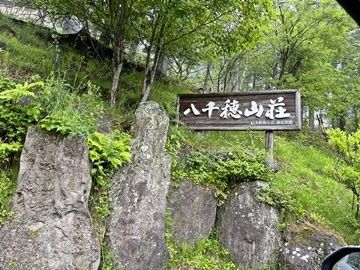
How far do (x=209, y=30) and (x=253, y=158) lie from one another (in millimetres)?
3179

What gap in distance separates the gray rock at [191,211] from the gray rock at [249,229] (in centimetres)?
26

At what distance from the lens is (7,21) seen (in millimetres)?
9305

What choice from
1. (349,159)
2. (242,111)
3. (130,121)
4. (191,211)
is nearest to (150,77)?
(130,121)

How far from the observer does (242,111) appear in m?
6.95

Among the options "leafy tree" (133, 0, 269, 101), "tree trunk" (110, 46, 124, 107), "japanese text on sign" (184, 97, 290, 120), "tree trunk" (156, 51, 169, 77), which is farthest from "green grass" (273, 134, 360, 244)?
"tree trunk" (156, 51, 169, 77)

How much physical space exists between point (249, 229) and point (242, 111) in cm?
270

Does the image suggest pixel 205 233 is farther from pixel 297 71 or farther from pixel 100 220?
pixel 297 71

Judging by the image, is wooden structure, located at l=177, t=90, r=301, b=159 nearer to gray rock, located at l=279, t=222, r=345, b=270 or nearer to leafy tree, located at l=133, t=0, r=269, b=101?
leafy tree, located at l=133, t=0, r=269, b=101

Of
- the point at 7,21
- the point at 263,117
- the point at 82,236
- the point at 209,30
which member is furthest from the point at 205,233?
the point at 7,21

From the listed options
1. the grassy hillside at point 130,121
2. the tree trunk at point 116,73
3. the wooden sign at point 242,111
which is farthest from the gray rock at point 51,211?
the wooden sign at point 242,111

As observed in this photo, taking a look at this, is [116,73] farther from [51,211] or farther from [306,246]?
[306,246]

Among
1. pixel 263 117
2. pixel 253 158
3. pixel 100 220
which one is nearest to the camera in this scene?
pixel 100 220

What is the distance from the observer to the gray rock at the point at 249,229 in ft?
17.3

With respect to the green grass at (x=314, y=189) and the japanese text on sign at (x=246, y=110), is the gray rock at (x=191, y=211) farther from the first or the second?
the japanese text on sign at (x=246, y=110)
